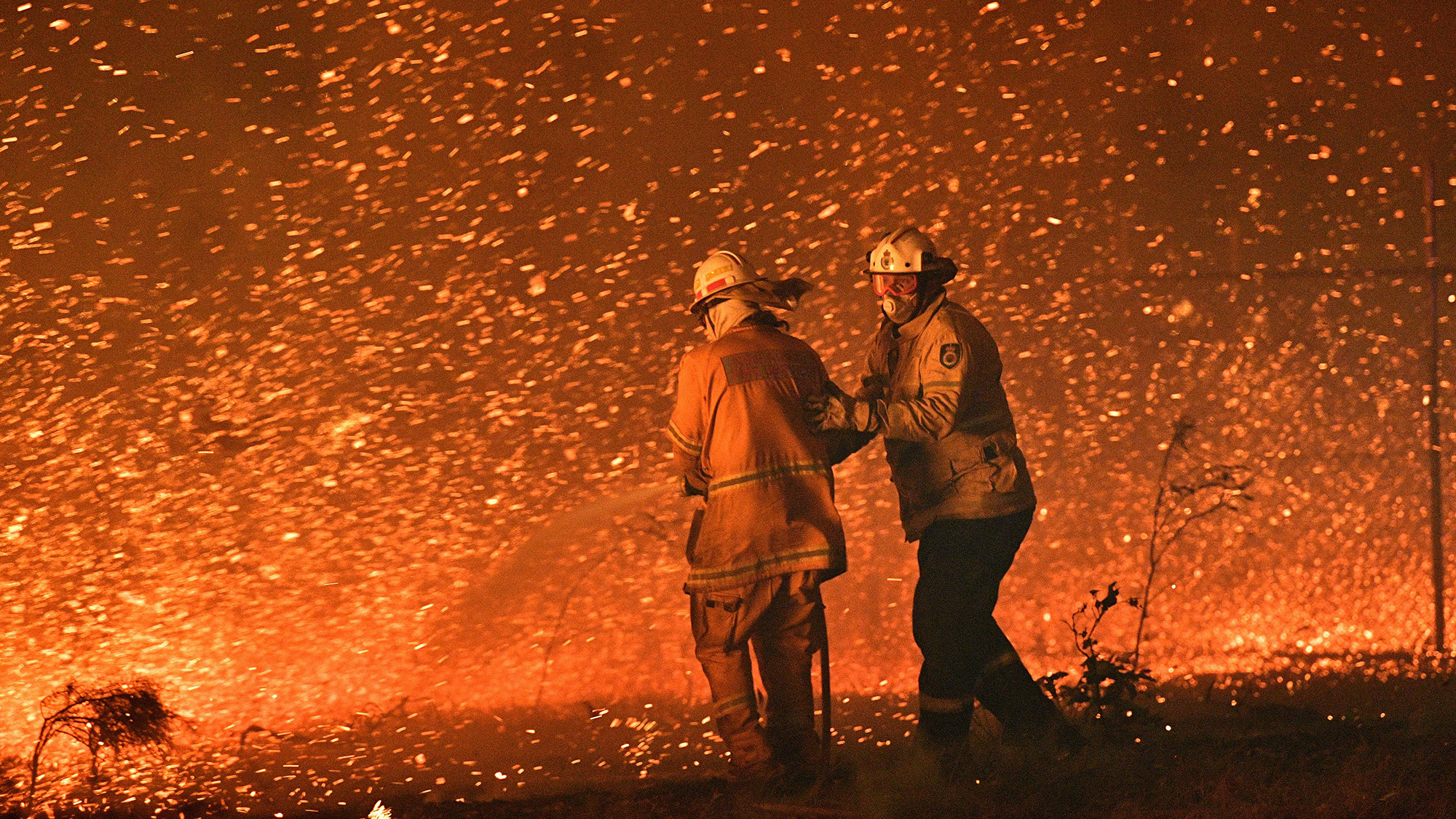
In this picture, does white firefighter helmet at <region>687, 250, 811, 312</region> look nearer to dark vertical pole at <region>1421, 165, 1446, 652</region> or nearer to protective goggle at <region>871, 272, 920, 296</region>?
protective goggle at <region>871, 272, 920, 296</region>

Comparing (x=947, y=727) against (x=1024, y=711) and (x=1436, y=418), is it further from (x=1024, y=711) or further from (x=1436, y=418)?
(x=1436, y=418)

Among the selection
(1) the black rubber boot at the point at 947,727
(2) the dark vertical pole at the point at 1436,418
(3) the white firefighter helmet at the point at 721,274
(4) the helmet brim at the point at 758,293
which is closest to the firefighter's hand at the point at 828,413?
(4) the helmet brim at the point at 758,293

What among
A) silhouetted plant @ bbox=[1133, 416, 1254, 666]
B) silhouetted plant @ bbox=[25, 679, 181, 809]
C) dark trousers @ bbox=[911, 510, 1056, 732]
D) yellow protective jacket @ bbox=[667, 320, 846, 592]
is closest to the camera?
yellow protective jacket @ bbox=[667, 320, 846, 592]

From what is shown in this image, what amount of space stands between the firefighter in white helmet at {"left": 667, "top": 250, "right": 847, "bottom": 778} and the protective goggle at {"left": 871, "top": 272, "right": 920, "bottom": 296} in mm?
279

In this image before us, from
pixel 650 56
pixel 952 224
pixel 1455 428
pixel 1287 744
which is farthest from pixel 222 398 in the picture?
pixel 1455 428

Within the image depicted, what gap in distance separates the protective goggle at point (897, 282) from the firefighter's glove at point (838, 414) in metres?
0.36

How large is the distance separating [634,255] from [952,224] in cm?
118

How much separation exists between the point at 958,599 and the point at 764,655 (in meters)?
0.56

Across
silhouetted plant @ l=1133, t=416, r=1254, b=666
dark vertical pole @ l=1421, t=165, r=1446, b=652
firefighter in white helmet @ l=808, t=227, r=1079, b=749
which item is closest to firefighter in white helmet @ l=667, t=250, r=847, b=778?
firefighter in white helmet @ l=808, t=227, r=1079, b=749

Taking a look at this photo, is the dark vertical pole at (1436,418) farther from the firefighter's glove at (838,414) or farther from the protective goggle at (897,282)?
the firefighter's glove at (838,414)

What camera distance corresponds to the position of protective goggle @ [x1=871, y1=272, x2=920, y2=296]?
3221 millimetres

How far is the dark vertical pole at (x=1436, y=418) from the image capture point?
4.36m

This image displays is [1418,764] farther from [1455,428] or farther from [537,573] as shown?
[537,573]

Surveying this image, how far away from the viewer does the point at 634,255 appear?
13.5 ft
